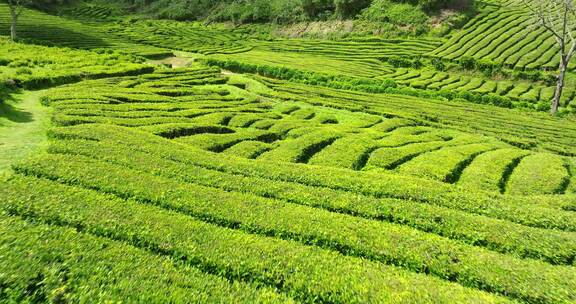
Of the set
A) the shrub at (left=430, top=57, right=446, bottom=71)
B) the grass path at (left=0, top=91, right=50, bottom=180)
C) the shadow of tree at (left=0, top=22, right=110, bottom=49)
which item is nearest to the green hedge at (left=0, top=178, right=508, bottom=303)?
the grass path at (left=0, top=91, right=50, bottom=180)

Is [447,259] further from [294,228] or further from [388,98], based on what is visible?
[388,98]

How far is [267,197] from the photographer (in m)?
16.7

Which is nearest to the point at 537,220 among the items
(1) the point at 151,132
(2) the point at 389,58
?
(1) the point at 151,132

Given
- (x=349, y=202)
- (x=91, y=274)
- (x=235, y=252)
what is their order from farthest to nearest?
1. (x=349, y=202)
2. (x=235, y=252)
3. (x=91, y=274)

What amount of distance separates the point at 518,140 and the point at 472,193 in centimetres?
1867

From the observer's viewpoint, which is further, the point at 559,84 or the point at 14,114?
the point at 559,84

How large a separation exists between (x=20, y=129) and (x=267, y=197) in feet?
57.7

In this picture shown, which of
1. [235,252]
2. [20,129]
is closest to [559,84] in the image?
[235,252]

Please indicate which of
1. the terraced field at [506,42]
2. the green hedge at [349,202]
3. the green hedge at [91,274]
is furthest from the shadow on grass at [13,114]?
the terraced field at [506,42]

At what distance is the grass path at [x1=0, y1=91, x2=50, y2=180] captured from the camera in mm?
18078

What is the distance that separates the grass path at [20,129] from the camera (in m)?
18.1

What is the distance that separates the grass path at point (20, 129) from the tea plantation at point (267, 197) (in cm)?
15

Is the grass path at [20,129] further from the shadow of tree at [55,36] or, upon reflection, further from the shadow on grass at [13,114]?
the shadow of tree at [55,36]

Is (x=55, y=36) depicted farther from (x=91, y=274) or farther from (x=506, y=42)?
Answer: (x=506, y=42)
